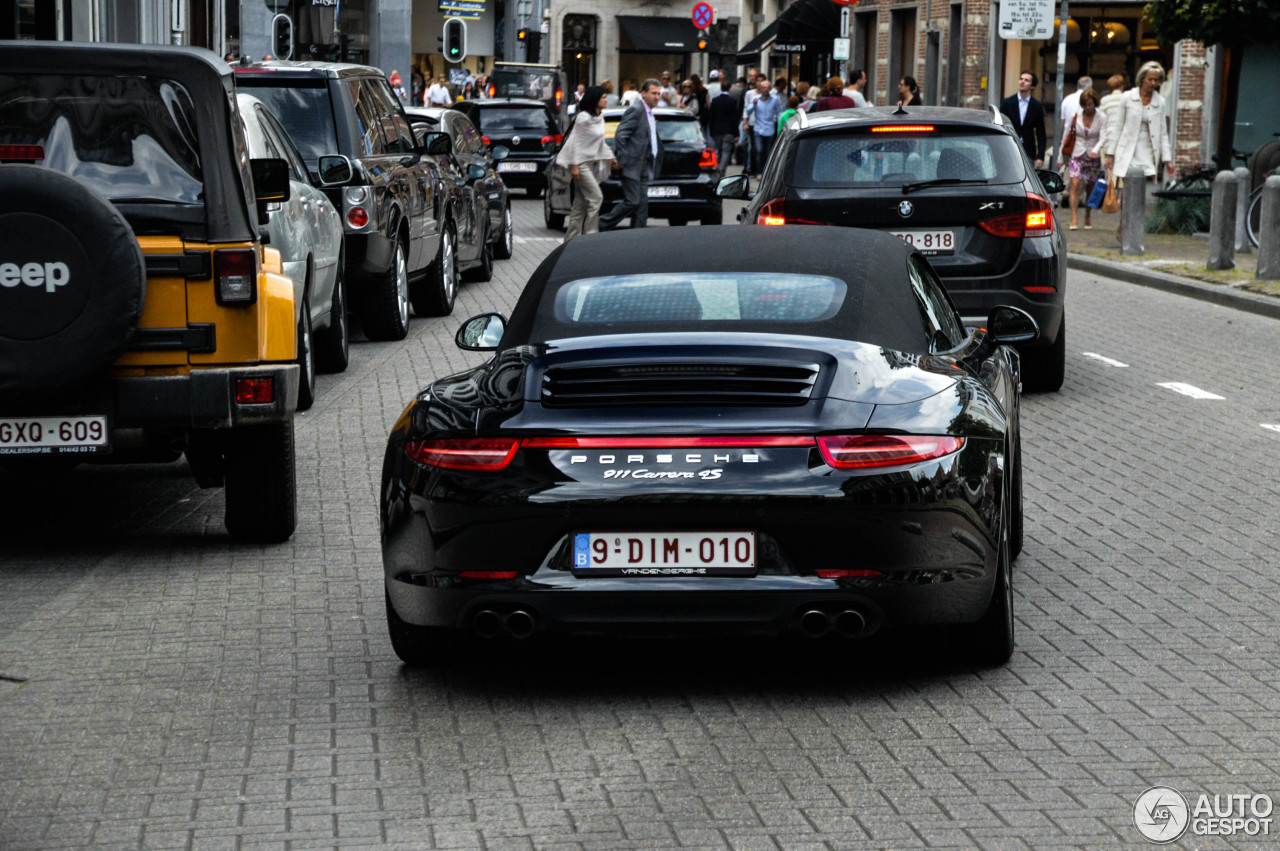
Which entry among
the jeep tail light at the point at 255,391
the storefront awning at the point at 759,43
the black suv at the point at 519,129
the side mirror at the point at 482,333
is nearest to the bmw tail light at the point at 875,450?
the side mirror at the point at 482,333

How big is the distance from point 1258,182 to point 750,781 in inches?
737

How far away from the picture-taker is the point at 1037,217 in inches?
447

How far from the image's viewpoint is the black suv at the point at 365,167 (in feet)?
44.8

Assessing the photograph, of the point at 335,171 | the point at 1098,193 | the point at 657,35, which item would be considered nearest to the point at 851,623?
the point at 335,171

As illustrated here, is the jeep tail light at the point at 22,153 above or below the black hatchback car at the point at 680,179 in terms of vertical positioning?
above

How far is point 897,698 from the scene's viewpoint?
558 cm

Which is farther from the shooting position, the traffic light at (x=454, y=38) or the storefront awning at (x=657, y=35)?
the storefront awning at (x=657, y=35)

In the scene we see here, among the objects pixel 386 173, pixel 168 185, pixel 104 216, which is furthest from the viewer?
pixel 386 173

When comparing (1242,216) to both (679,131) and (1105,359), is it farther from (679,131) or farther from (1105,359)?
(1105,359)

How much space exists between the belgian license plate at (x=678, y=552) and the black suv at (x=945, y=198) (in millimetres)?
6103

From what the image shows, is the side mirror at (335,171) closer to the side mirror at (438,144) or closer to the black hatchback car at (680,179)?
the side mirror at (438,144)

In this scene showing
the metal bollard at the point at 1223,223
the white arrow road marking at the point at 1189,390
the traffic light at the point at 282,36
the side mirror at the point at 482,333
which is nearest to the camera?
the side mirror at the point at 482,333

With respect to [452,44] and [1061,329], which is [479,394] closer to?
[1061,329]

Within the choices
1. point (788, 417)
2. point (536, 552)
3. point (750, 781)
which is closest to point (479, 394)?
point (536, 552)
